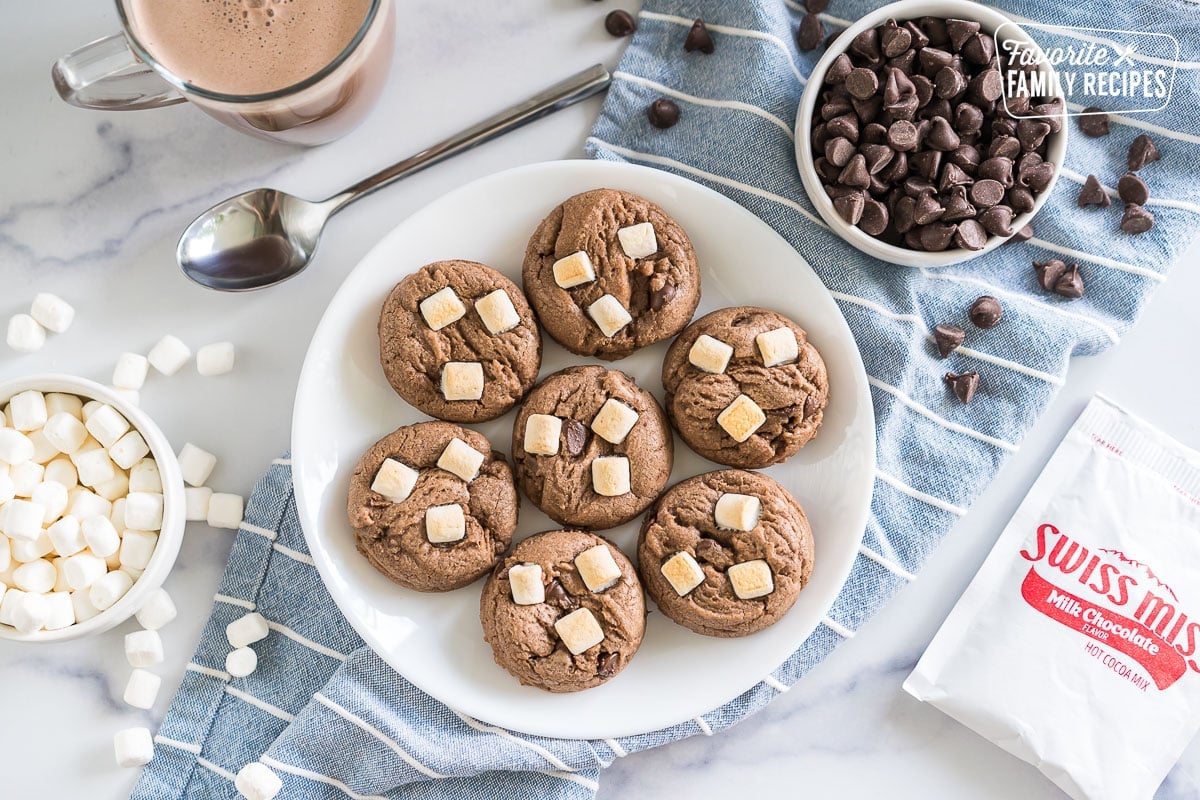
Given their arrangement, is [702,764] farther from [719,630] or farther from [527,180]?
[527,180]

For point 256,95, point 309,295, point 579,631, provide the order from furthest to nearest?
1. point 309,295
2. point 579,631
3. point 256,95

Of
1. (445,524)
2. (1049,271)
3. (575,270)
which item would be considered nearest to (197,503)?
(445,524)

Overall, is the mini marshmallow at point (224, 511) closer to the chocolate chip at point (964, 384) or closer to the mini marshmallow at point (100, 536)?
the mini marshmallow at point (100, 536)

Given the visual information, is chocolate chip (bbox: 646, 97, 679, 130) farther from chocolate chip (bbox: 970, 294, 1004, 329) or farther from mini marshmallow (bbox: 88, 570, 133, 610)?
mini marshmallow (bbox: 88, 570, 133, 610)

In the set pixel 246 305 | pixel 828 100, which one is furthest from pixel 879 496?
pixel 246 305

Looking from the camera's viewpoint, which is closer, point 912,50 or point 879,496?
point 912,50

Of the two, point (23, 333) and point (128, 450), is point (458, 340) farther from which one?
point (23, 333)

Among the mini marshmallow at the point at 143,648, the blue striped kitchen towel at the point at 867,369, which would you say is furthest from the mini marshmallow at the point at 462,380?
the mini marshmallow at the point at 143,648
